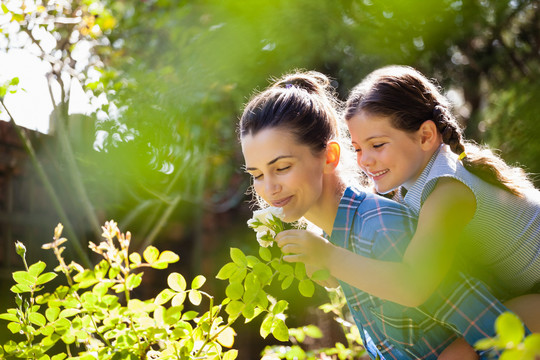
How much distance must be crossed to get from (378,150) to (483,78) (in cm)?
362

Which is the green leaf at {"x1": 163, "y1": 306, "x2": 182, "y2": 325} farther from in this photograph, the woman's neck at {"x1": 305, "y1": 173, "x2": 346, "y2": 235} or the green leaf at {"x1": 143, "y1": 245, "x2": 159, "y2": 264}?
the woman's neck at {"x1": 305, "y1": 173, "x2": 346, "y2": 235}

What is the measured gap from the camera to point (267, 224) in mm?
1433

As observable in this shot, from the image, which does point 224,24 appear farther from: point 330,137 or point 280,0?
point 330,137

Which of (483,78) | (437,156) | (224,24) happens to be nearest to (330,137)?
(437,156)

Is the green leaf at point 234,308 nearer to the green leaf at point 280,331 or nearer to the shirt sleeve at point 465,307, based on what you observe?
the green leaf at point 280,331

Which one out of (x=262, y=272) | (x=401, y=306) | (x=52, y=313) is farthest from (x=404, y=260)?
(x=52, y=313)

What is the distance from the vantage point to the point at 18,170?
11.4ft

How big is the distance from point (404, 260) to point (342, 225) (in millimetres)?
239

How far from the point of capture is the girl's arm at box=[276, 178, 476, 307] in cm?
127

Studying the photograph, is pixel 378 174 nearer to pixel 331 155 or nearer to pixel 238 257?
pixel 331 155

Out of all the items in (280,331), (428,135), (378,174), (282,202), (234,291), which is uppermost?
(428,135)

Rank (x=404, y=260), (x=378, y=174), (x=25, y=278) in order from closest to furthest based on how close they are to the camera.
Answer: (x=404, y=260)
(x=25, y=278)
(x=378, y=174)

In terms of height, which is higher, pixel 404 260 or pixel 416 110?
pixel 416 110

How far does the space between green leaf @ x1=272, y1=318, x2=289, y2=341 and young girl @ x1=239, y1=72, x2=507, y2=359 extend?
176 mm
